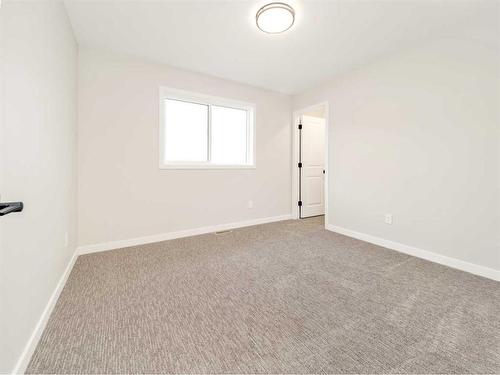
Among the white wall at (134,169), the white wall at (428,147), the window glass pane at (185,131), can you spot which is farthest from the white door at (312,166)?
the window glass pane at (185,131)

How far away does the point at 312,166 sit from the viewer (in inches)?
179

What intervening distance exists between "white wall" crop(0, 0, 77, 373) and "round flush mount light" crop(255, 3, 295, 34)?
1.65 metres

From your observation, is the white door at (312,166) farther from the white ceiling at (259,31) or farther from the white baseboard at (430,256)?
the white ceiling at (259,31)

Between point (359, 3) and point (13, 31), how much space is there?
2453 millimetres

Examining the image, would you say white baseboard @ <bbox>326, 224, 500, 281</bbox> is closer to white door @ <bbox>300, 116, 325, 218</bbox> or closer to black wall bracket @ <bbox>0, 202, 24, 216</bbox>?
white door @ <bbox>300, 116, 325, 218</bbox>

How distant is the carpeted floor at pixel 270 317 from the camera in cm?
111

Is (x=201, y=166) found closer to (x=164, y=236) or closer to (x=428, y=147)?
(x=164, y=236)

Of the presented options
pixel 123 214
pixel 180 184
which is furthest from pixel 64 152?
pixel 180 184

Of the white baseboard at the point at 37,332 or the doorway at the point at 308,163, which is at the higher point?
the doorway at the point at 308,163

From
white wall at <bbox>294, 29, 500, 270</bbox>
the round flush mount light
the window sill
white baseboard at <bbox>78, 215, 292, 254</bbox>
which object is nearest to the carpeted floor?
white baseboard at <bbox>78, 215, 292, 254</bbox>

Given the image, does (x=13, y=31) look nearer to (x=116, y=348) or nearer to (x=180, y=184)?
(x=116, y=348)

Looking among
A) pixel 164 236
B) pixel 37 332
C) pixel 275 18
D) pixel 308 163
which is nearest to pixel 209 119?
pixel 275 18

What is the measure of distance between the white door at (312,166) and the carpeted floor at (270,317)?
83.3 inches

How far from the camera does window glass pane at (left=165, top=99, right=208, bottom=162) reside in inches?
128
